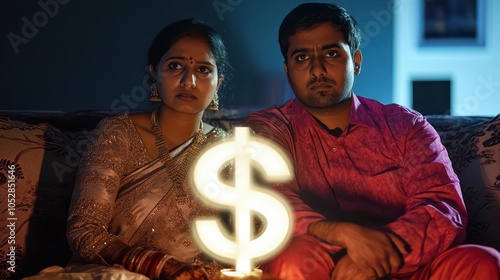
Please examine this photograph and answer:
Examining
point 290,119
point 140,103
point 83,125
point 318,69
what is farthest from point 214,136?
point 140,103

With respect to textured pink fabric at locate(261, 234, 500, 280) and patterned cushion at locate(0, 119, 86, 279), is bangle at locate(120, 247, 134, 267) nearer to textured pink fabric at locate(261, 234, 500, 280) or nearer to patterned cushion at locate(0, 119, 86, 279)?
textured pink fabric at locate(261, 234, 500, 280)

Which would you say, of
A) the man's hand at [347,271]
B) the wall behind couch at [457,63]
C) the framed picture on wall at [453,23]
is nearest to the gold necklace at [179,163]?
the man's hand at [347,271]

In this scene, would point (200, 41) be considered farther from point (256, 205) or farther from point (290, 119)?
point (256, 205)

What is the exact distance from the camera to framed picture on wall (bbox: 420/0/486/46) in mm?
3529

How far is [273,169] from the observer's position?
56.7 inches

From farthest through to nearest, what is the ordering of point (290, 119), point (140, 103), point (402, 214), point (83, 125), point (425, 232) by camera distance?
point (140, 103) < point (83, 125) < point (290, 119) < point (402, 214) < point (425, 232)

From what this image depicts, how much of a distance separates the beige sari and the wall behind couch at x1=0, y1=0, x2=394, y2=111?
1073 mm

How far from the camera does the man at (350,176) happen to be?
1.72m

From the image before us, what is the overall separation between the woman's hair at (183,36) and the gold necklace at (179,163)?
8.4 inches

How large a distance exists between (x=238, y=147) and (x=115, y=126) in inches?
28.8

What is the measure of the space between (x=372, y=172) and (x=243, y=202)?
63 centimetres

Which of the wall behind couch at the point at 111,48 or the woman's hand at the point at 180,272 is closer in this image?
the woman's hand at the point at 180,272

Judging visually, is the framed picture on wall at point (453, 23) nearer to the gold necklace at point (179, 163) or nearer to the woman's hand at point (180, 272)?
the gold necklace at point (179, 163)

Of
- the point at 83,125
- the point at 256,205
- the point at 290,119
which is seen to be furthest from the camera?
the point at 83,125
